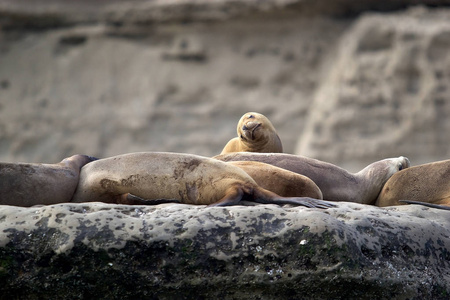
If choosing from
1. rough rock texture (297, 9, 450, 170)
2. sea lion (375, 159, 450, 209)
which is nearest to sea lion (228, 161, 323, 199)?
sea lion (375, 159, 450, 209)

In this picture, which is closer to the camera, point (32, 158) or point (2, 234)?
point (2, 234)

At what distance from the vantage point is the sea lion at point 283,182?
4.11 m

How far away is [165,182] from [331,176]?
4.39 feet

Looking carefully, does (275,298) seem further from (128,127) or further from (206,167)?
(128,127)

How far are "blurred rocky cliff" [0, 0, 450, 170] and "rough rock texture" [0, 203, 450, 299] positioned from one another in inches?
379

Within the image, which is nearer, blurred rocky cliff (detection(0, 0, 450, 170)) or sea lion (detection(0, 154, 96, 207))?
sea lion (detection(0, 154, 96, 207))

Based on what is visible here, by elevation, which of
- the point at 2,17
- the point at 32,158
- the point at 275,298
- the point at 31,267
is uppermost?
the point at 2,17

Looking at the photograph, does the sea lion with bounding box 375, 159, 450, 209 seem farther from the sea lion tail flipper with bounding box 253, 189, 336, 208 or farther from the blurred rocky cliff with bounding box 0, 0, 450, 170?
the blurred rocky cliff with bounding box 0, 0, 450, 170

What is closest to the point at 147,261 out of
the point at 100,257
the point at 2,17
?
the point at 100,257

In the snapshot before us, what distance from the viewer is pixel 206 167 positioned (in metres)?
4.00

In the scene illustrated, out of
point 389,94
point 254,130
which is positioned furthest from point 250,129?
point 389,94

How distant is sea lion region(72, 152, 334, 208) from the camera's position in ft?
12.7

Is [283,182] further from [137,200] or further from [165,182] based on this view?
[137,200]

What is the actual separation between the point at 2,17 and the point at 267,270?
12546mm
